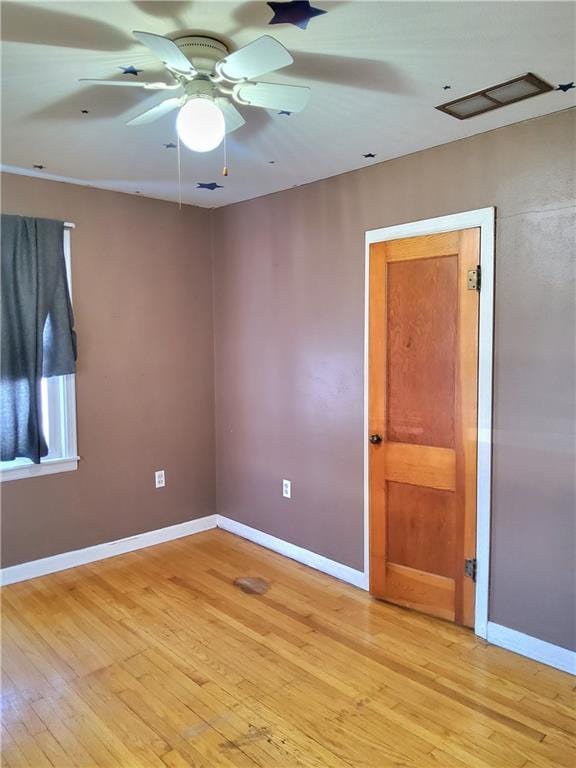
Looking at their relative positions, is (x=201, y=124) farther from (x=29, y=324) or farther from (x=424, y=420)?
(x=29, y=324)

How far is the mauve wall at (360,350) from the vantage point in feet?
8.11

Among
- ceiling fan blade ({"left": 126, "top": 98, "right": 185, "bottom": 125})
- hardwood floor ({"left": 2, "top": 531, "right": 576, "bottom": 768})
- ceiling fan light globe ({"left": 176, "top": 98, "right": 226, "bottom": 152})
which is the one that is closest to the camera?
ceiling fan light globe ({"left": 176, "top": 98, "right": 226, "bottom": 152})

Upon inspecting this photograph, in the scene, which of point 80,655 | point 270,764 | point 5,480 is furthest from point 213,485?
point 270,764

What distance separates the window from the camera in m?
3.54

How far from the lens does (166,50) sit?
1563 mm

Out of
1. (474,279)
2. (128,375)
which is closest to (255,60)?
(474,279)

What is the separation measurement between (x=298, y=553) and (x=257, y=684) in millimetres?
1341

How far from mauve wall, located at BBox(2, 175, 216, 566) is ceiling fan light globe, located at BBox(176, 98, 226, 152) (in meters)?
2.02

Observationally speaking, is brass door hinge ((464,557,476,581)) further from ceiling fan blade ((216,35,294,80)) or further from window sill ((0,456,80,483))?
window sill ((0,456,80,483))

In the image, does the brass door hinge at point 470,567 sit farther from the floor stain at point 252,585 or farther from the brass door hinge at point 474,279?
the brass door hinge at point 474,279

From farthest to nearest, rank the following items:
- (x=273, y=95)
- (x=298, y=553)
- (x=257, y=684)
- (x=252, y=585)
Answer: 1. (x=298, y=553)
2. (x=252, y=585)
3. (x=257, y=684)
4. (x=273, y=95)

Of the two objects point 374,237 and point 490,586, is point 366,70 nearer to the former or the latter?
point 374,237

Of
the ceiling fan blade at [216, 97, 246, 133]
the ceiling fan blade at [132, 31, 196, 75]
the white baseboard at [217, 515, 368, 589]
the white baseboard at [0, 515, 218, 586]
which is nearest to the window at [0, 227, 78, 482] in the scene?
the white baseboard at [0, 515, 218, 586]

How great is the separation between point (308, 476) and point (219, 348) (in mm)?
1282
